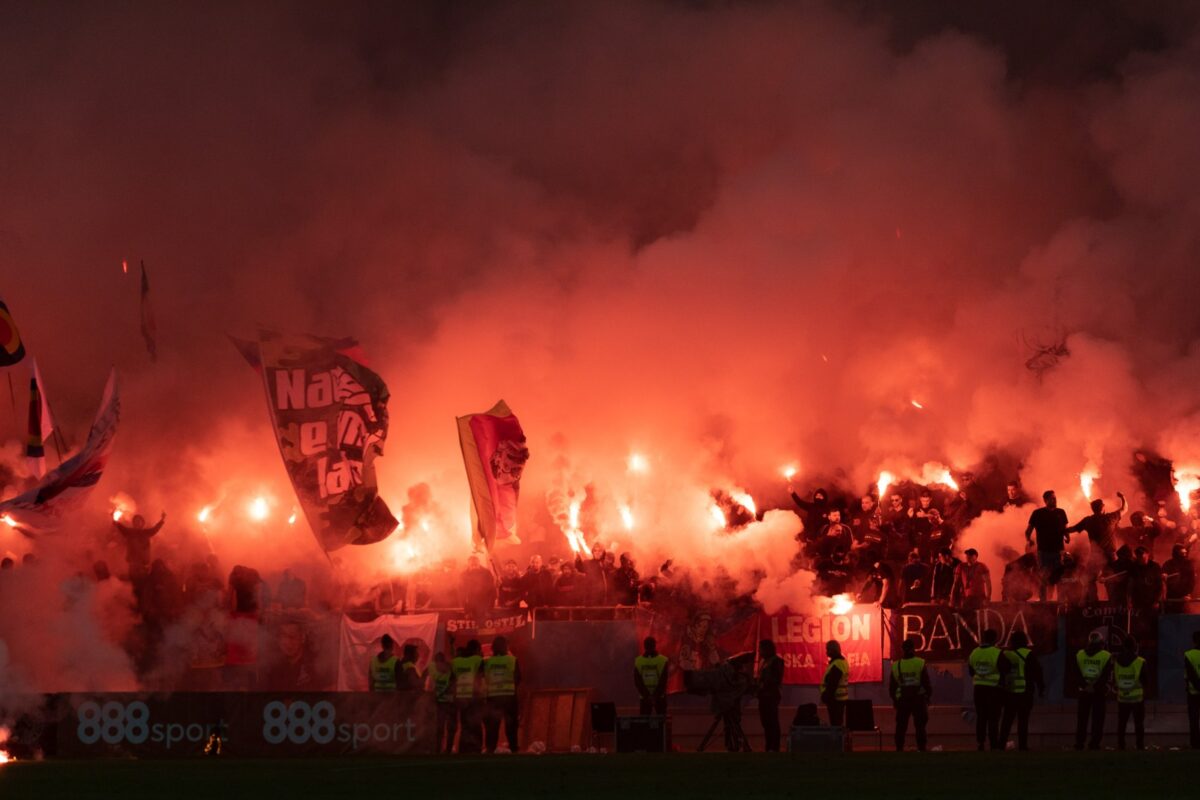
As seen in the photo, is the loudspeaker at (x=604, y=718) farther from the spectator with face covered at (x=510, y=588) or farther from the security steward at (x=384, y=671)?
the spectator with face covered at (x=510, y=588)

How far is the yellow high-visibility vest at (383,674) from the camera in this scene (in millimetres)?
21984

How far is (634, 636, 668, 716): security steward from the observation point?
70.4ft

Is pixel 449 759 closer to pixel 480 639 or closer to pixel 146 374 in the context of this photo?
pixel 480 639

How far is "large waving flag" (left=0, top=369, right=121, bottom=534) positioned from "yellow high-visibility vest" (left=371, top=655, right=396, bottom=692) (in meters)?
4.09

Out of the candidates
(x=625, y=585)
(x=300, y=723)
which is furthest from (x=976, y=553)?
(x=300, y=723)

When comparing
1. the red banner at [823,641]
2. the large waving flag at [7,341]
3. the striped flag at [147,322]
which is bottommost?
the red banner at [823,641]

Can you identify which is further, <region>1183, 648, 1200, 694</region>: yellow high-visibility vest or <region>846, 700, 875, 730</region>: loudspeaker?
<region>846, 700, 875, 730</region>: loudspeaker

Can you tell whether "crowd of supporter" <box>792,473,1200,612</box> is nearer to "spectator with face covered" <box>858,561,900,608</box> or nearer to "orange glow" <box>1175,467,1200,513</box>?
"spectator with face covered" <box>858,561,900,608</box>

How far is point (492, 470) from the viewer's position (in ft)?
85.5

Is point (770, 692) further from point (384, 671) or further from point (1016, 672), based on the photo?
point (384, 671)

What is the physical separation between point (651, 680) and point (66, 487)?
7249 millimetres

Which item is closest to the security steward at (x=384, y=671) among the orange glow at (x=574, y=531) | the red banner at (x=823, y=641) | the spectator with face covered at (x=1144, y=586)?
the red banner at (x=823, y=641)

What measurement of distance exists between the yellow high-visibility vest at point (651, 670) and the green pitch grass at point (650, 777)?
359 centimetres

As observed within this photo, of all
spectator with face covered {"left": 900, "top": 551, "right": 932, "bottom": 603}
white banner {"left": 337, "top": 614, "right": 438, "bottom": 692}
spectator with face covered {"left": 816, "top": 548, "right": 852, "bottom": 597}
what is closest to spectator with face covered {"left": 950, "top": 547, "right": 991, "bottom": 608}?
spectator with face covered {"left": 900, "top": 551, "right": 932, "bottom": 603}
